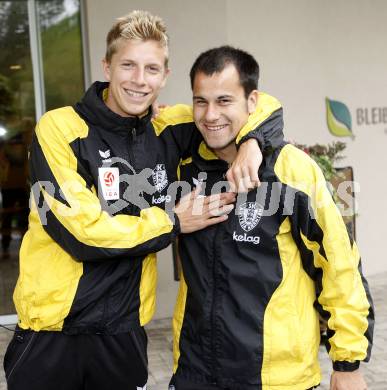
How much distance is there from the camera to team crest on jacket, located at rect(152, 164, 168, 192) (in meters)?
2.44

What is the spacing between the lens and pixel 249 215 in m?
2.23

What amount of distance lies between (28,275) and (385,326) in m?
3.87

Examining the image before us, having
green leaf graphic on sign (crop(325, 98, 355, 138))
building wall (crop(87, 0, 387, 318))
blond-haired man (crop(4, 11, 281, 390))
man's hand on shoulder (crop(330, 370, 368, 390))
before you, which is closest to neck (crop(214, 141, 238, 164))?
blond-haired man (crop(4, 11, 281, 390))

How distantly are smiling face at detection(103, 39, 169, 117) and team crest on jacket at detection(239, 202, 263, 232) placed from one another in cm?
55

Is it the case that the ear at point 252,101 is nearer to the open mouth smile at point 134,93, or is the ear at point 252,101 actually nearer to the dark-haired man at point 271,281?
the dark-haired man at point 271,281

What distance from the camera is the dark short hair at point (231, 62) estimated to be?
2.28 m

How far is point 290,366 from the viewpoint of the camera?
2209mm

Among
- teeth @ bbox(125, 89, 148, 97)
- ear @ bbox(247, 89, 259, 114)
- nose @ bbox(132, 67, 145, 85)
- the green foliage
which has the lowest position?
the green foliage

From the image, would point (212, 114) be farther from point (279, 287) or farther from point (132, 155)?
point (279, 287)

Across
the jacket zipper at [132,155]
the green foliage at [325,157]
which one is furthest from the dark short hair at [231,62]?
the green foliage at [325,157]

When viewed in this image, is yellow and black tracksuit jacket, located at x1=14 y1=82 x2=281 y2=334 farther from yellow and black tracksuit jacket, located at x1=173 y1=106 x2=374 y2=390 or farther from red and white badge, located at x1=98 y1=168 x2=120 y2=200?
yellow and black tracksuit jacket, located at x1=173 y1=106 x2=374 y2=390

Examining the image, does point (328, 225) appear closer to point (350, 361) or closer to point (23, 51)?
point (350, 361)

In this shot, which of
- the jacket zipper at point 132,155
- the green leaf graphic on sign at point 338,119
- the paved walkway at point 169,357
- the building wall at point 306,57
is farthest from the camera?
the green leaf graphic on sign at point 338,119

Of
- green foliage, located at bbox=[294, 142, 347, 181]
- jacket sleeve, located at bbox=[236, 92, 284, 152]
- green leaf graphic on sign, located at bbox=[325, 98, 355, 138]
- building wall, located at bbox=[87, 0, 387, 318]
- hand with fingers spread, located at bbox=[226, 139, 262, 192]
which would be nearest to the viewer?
hand with fingers spread, located at bbox=[226, 139, 262, 192]
